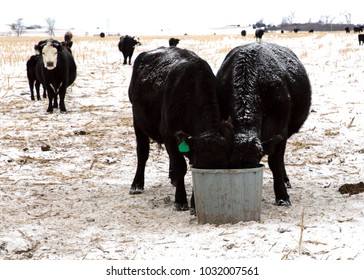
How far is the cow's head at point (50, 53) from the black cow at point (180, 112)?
652 centimetres

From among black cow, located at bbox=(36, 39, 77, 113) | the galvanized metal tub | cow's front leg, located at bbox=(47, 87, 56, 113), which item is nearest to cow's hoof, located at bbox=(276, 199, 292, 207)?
the galvanized metal tub

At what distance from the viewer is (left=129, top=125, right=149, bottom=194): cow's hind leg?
6.74 metres

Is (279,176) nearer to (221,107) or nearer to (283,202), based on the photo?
(283,202)

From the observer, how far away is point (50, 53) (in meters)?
13.0

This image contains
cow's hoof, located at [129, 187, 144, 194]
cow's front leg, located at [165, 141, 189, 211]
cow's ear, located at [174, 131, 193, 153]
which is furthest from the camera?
cow's hoof, located at [129, 187, 144, 194]

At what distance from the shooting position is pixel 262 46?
644 centimetres

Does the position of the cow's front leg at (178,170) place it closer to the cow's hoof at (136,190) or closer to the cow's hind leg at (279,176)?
the cow's hoof at (136,190)

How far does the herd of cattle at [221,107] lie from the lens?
16.7ft

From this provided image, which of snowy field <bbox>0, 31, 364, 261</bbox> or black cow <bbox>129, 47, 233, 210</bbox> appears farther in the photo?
black cow <bbox>129, 47, 233, 210</bbox>

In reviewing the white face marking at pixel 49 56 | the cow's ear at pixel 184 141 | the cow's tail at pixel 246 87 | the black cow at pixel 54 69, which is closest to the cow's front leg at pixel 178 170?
the cow's ear at pixel 184 141

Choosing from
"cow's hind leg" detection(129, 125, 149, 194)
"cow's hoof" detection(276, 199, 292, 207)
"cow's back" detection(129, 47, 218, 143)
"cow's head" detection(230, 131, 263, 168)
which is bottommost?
"cow's hoof" detection(276, 199, 292, 207)

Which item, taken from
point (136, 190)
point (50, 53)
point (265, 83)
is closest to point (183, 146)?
point (265, 83)

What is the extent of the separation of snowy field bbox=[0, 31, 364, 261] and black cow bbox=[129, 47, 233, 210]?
1.98 feet

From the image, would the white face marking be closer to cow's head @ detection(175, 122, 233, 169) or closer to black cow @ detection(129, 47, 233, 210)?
black cow @ detection(129, 47, 233, 210)
